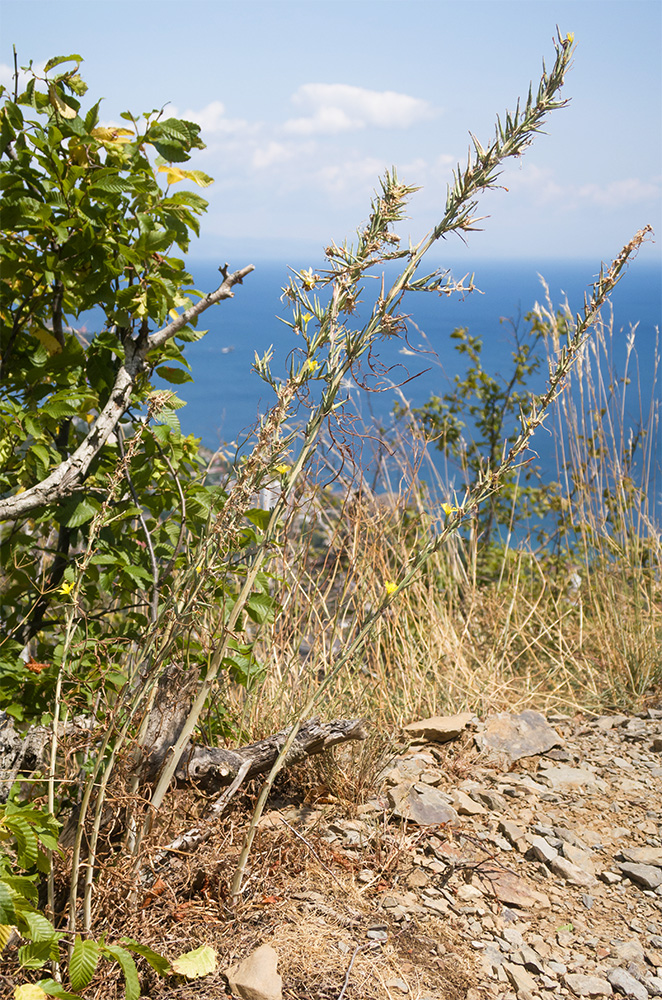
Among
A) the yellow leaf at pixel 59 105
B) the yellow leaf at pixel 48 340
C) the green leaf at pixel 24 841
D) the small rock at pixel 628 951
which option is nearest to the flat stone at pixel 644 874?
the small rock at pixel 628 951

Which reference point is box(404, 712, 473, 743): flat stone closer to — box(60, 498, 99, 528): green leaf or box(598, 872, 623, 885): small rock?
box(598, 872, 623, 885): small rock

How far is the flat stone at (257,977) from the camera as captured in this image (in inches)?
54.2


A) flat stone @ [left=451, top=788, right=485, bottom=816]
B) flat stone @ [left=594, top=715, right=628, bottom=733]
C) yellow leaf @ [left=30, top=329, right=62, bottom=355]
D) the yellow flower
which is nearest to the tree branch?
yellow leaf @ [left=30, top=329, right=62, bottom=355]

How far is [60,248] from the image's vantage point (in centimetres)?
189

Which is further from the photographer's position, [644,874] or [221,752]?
[644,874]

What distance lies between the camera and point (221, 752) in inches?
73.4

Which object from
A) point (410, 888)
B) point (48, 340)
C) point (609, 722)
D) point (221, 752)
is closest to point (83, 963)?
point (221, 752)

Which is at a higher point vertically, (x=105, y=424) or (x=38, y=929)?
(x=105, y=424)

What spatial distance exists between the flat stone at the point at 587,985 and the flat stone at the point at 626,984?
0.7 inches

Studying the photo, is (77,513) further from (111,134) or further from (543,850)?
(543,850)

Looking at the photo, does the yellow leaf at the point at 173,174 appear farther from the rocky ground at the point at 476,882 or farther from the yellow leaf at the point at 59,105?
the rocky ground at the point at 476,882

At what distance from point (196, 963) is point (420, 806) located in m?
0.84

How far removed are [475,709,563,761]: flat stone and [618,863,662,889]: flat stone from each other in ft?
1.80

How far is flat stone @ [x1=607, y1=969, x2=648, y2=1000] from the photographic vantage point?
161 centimetres
